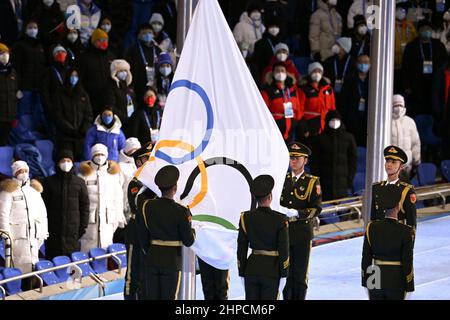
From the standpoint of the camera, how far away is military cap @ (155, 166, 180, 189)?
39.8ft

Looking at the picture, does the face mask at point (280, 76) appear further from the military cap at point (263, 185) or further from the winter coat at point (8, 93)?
the military cap at point (263, 185)

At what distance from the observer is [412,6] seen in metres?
22.3

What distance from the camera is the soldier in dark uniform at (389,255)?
39.2 ft

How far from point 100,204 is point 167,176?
4193mm

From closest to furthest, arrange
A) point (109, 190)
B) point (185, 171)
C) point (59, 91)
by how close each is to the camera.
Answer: point (185, 171)
point (109, 190)
point (59, 91)

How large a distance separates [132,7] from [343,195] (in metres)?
5.04

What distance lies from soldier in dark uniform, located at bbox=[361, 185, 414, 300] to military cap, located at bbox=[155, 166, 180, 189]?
1.71m

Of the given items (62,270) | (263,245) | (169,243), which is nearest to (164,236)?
(169,243)

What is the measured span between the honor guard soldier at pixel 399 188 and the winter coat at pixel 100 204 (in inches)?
162

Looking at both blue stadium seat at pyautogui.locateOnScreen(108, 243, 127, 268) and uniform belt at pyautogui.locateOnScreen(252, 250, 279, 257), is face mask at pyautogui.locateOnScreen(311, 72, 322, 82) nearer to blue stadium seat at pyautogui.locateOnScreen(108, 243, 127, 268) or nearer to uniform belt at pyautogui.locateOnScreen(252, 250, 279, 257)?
blue stadium seat at pyautogui.locateOnScreen(108, 243, 127, 268)

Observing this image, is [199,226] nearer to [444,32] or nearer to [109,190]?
[109,190]

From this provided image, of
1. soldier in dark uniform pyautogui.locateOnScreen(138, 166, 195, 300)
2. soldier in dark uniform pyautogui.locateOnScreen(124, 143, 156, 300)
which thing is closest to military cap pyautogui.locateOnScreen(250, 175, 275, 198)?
soldier in dark uniform pyautogui.locateOnScreen(138, 166, 195, 300)

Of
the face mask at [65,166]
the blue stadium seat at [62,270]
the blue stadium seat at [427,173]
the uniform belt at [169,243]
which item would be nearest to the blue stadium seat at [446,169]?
the blue stadium seat at [427,173]
